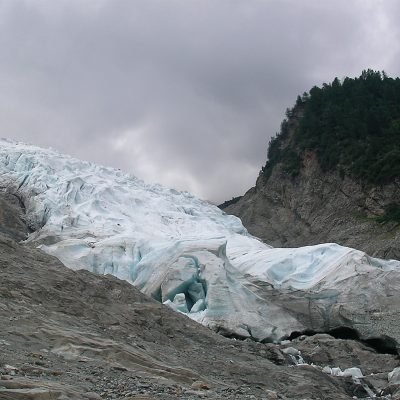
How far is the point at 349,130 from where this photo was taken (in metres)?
51.7

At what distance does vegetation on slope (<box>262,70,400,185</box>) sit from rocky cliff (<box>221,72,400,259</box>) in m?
0.08

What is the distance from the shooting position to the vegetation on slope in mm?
48000

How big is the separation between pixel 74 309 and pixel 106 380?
4503 mm

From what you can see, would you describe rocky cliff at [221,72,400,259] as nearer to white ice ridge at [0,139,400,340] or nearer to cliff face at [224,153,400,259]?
cliff face at [224,153,400,259]

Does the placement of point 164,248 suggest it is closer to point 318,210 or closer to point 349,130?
point 318,210

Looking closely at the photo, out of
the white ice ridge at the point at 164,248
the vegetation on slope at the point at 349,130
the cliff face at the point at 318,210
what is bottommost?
the white ice ridge at the point at 164,248

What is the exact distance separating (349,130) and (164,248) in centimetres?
3067

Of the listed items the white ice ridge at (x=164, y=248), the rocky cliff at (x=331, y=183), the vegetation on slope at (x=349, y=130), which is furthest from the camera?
the vegetation on slope at (x=349, y=130)

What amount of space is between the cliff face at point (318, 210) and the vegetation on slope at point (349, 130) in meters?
0.83

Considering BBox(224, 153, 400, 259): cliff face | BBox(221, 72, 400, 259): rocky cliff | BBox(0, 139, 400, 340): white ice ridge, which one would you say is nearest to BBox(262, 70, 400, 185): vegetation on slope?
BBox(221, 72, 400, 259): rocky cliff

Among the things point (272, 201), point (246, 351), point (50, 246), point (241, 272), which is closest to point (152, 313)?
point (246, 351)

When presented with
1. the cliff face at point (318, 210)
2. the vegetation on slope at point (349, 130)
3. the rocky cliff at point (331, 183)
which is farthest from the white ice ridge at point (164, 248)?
the vegetation on slope at point (349, 130)

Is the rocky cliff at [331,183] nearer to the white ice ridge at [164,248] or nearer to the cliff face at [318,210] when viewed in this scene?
the cliff face at [318,210]

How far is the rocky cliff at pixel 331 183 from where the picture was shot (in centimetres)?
4525
